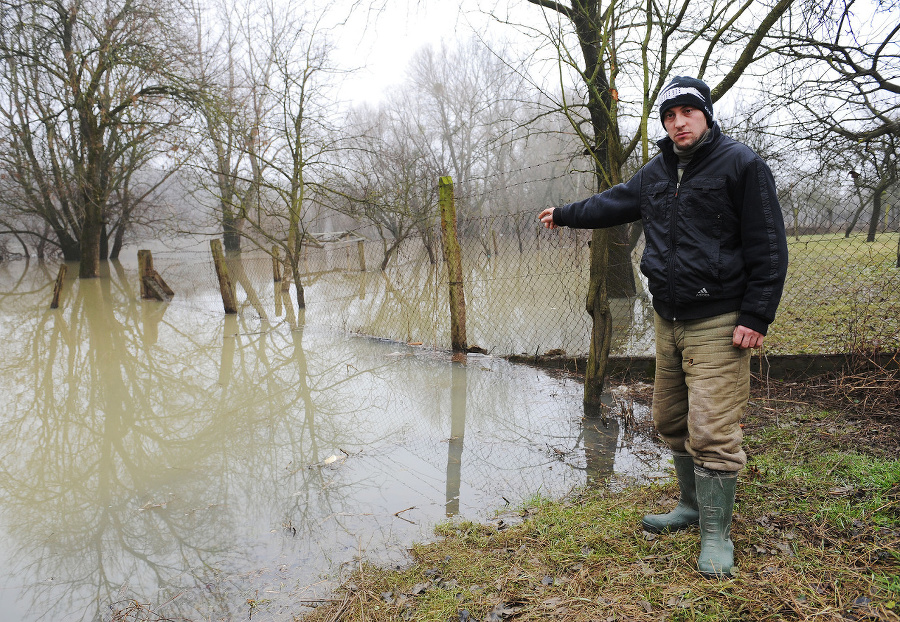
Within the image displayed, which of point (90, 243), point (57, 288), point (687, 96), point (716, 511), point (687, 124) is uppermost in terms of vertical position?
point (687, 96)

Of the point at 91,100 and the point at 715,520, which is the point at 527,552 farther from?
the point at 91,100

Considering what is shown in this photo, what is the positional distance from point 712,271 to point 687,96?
0.74 meters

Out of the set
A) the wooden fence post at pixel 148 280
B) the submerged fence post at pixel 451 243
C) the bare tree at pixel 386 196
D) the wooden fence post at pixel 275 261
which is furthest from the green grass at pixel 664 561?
the wooden fence post at pixel 148 280

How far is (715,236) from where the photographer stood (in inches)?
94.8

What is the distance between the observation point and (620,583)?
2.41 metres

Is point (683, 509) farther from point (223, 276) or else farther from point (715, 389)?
point (223, 276)

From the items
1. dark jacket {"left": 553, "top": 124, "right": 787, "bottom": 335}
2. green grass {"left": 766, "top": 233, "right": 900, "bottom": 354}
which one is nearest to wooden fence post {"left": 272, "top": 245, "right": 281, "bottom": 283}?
green grass {"left": 766, "top": 233, "right": 900, "bottom": 354}

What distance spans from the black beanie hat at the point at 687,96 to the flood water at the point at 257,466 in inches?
90.4

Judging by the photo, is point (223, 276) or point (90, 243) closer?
point (223, 276)

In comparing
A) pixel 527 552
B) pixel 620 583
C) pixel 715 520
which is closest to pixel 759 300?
pixel 715 520

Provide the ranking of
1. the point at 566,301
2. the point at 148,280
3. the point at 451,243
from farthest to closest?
the point at 148,280 → the point at 566,301 → the point at 451,243

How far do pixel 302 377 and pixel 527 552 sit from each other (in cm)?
471

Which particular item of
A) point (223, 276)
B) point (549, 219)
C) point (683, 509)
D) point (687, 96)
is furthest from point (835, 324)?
point (223, 276)

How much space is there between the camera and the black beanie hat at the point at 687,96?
2.42m
